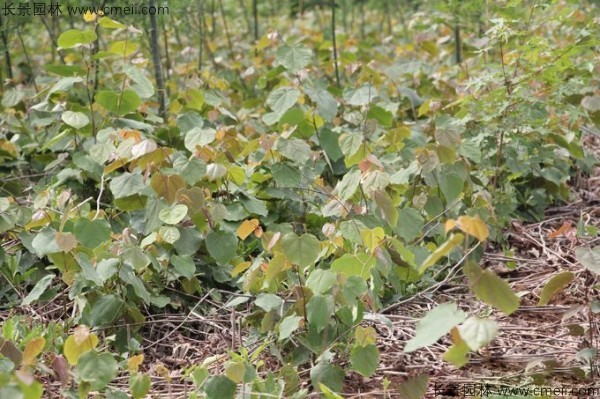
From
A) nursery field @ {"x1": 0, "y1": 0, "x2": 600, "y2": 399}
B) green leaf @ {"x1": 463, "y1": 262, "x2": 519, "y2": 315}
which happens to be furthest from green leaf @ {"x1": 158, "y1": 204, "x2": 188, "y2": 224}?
green leaf @ {"x1": 463, "y1": 262, "x2": 519, "y2": 315}

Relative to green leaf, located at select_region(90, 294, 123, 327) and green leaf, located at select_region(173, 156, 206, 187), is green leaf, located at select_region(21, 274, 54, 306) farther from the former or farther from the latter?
green leaf, located at select_region(173, 156, 206, 187)

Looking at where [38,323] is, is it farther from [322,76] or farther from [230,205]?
[322,76]

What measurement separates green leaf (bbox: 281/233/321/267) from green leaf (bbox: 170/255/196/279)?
424mm

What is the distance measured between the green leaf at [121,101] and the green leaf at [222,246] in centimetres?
63

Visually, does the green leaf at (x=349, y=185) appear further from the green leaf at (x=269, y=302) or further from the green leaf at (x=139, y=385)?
the green leaf at (x=139, y=385)

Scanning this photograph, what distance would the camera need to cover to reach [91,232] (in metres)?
2.19

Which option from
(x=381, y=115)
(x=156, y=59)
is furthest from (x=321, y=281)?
(x=156, y=59)

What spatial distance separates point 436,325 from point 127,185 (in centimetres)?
108

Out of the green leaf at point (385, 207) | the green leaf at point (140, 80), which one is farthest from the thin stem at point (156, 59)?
the green leaf at point (385, 207)

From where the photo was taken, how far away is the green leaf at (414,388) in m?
1.73

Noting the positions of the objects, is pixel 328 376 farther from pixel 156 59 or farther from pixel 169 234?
pixel 156 59

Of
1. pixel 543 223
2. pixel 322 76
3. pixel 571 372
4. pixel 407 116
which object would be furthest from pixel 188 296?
pixel 322 76

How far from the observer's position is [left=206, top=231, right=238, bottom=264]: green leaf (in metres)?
2.23

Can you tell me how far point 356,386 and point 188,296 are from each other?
596 mm
